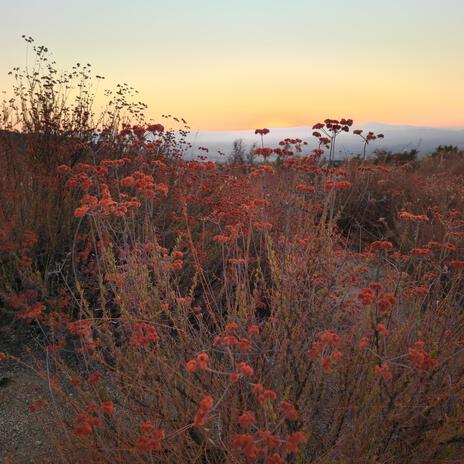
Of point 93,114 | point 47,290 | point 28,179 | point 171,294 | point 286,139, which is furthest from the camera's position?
point 93,114

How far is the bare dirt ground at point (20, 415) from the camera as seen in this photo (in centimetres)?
274

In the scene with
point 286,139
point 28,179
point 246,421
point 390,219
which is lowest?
point 390,219

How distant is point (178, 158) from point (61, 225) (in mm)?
2409

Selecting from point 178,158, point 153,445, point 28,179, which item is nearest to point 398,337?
point 153,445

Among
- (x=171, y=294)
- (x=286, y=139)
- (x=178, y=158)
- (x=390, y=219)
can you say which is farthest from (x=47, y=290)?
(x=390, y=219)

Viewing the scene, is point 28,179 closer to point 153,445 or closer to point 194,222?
point 194,222

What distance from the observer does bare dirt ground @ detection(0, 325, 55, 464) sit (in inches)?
108

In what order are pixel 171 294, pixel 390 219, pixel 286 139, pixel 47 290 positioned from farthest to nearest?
pixel 390 219 → pixel 286 139 → pixel 47 290 → pixel 171 294

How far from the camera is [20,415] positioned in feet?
10.1

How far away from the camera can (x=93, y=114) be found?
636 cm

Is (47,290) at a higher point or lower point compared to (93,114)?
lower

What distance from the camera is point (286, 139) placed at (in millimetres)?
4148

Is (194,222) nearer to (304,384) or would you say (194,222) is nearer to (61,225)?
(61,225)

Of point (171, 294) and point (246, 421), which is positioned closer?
point (246, 421)
